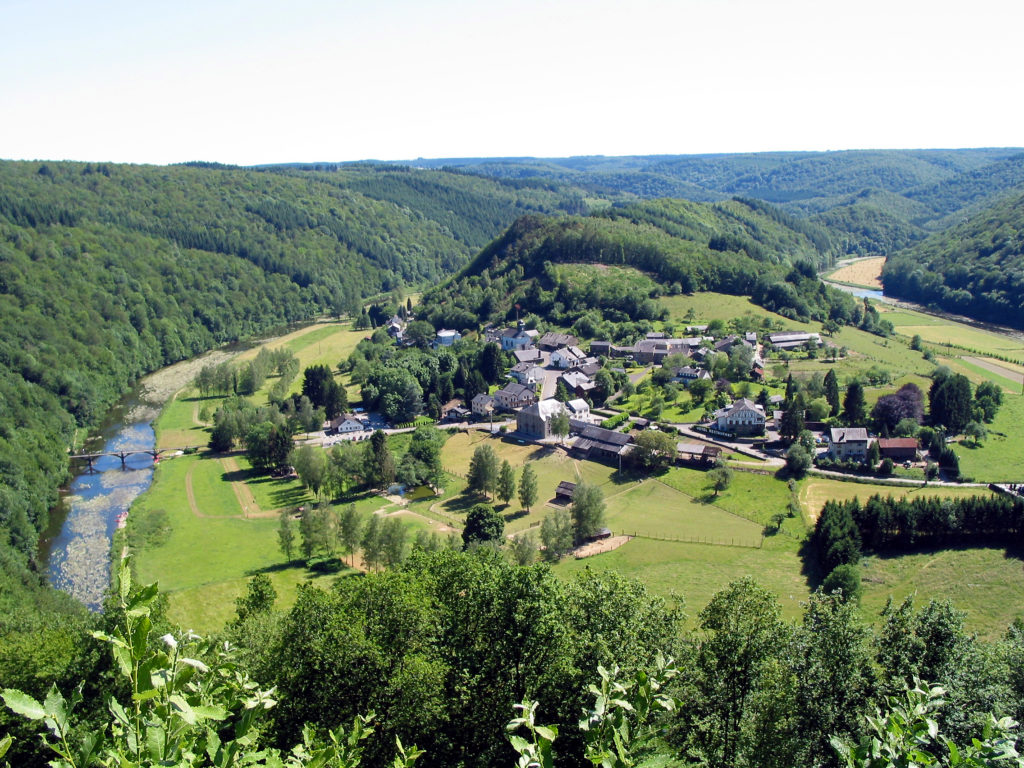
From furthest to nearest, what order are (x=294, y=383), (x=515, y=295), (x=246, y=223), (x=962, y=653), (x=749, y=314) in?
(x=246, y=223), (x=515, y=295), (x=749, y=314), (x=294, y=383), (x=962, y=653)

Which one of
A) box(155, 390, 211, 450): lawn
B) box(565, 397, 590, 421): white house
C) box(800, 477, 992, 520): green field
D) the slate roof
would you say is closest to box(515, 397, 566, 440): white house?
box(565, 397, 590, 421): white house

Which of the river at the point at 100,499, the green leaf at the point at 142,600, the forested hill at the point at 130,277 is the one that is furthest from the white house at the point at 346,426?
the green leaf at the point at 142,600

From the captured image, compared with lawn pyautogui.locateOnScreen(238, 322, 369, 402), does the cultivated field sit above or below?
above

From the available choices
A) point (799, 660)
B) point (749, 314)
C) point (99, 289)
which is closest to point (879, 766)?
point (799, 660)

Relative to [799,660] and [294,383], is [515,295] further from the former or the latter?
[799,660]

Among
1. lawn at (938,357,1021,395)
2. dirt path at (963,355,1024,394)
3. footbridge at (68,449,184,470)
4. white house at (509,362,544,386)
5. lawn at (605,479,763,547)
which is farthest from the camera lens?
white house at (509,362,544,386)

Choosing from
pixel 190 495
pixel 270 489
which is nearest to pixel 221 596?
pixel 270 489

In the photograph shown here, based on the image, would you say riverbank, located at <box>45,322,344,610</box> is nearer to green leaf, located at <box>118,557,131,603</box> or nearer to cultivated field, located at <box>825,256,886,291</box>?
green leaf, located at <box>118,557,131,603</box>
